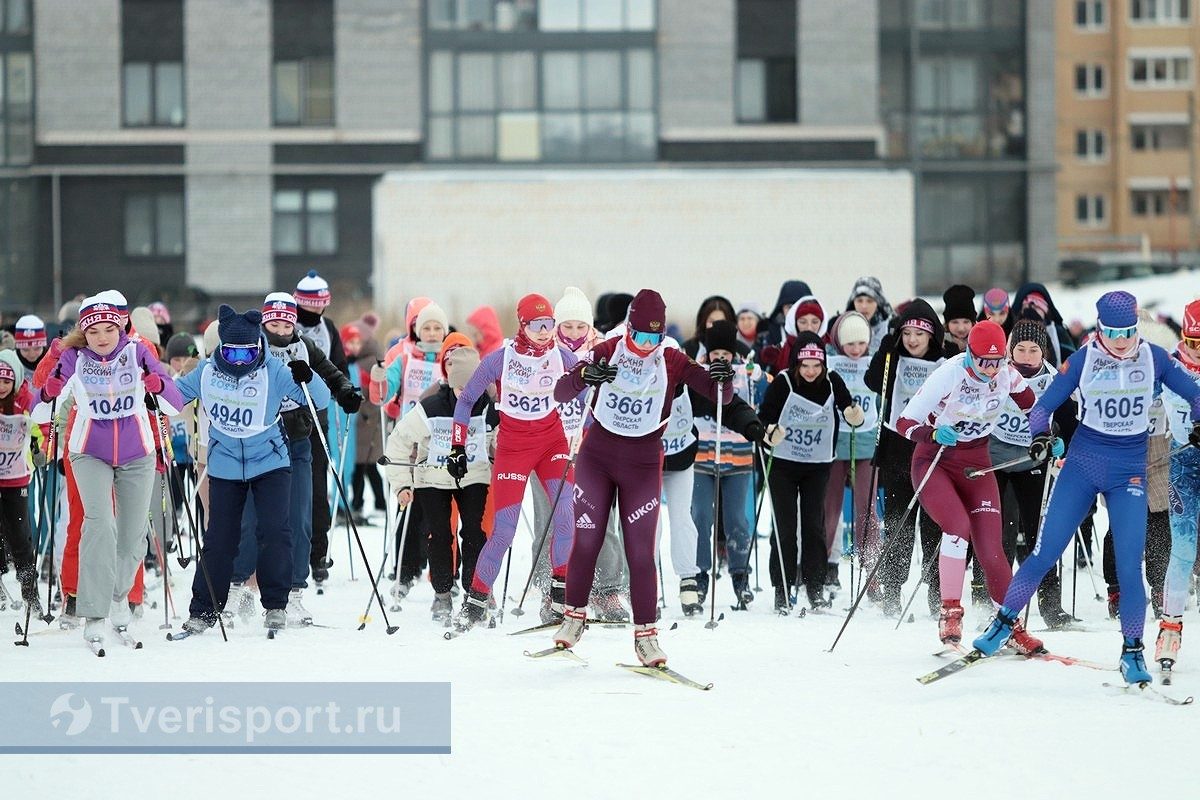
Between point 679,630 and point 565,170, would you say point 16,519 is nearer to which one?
point 679,630

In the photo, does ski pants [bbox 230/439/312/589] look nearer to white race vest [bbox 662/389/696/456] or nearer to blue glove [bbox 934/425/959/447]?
white race vest [bbox 662/389/696/456]

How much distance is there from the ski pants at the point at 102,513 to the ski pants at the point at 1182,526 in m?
5.37

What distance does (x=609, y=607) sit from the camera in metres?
10.1

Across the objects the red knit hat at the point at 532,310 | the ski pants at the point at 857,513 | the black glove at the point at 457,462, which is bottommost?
the ski pants at the point at 857,513

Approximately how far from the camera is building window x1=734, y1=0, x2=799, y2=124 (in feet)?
140

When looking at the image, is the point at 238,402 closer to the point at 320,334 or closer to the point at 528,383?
the point at 528,383

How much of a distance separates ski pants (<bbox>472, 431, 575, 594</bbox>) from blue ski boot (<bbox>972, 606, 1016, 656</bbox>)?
2387 mm

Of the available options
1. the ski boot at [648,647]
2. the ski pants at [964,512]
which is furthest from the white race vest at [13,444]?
the ski pants at [964,512]

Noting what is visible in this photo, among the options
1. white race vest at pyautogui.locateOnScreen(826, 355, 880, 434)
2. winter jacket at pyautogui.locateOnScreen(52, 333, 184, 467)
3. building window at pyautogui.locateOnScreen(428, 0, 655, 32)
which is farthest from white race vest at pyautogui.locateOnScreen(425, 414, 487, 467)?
building window at pyautogui.locateOnScreen(428, 0, 655, 32)

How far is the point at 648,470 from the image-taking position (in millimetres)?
8383

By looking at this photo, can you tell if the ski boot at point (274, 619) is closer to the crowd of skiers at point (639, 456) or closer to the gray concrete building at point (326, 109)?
the crowd of skiers at point (639, 456)

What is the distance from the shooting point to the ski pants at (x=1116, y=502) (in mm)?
7871

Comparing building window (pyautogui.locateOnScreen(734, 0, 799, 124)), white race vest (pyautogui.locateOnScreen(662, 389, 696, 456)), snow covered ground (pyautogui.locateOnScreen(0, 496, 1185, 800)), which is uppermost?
building window (pyautogui.locateOnScreen(734, 0, 799, 124))

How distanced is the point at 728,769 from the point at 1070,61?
67.1 metres
